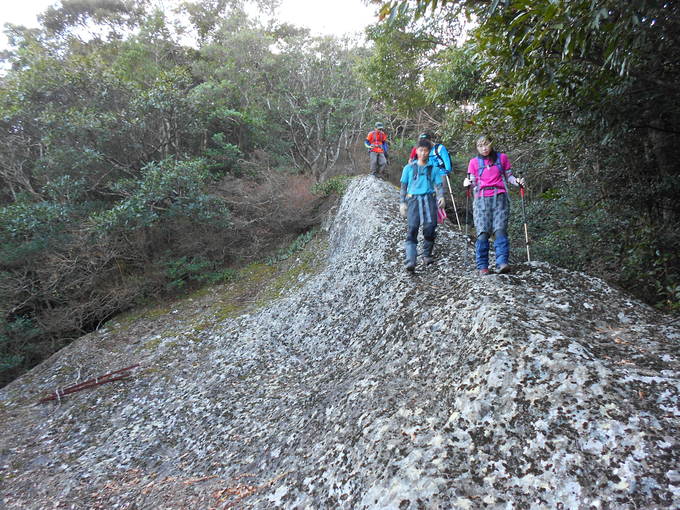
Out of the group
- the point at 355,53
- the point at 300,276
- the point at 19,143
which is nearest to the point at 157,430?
the point at 300,276

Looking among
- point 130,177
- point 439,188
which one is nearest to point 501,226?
point 439,188

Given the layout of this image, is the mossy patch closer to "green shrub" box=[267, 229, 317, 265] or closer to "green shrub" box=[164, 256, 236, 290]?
"green shrub" box=[164, 256, 236, 290]

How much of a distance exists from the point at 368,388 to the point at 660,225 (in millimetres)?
6007

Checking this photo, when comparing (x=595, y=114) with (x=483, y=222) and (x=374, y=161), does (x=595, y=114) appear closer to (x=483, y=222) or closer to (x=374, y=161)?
(x=483, y=222)

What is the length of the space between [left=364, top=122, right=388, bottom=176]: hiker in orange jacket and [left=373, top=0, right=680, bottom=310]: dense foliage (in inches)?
172

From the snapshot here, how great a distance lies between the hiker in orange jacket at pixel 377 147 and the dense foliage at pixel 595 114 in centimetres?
437


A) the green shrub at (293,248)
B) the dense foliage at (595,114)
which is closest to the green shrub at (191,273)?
the green shrub at (293,248)

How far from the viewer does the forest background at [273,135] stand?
5.12m

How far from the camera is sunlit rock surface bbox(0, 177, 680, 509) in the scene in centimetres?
296

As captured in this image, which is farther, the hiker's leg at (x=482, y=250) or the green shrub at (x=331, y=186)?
the green shrub at (x=331, y=186)

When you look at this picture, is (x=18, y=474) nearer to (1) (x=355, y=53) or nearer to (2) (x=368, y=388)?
(2) (x=368, y=388)

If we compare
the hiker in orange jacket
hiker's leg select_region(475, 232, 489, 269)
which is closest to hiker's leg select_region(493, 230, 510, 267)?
hiker's leg select_region(475, 232, 489, 269)

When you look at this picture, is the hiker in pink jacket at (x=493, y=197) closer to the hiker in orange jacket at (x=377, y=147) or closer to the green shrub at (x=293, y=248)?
the hiker in orange jacket at (x=377, y=147)

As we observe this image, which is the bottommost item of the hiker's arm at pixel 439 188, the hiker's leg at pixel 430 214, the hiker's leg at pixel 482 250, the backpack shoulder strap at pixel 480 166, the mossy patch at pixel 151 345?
the mossy patch at pixel 151 345
